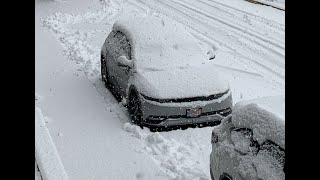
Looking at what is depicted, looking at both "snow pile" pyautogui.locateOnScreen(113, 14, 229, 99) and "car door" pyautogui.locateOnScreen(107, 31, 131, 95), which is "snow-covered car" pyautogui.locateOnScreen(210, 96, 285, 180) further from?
"car door" pyautogui.locateOnScreen(107, 31, 131, 95)

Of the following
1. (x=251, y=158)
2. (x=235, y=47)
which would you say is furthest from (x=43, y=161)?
(x=235, y=47)

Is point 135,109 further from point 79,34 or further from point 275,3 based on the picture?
point 275,3

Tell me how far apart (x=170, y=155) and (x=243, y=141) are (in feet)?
8.75

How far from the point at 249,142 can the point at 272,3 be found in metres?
18.9

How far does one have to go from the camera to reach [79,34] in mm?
17281

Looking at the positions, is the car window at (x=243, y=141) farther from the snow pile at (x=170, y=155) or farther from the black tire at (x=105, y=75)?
the black tire at (x=105, y=75)

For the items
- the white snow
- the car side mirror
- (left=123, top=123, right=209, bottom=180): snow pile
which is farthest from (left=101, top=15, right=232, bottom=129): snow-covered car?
the white snow

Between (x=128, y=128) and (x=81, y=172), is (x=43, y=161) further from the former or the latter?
(x=128, y=128)

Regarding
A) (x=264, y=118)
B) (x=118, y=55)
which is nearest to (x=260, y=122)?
(x=264, y=118)

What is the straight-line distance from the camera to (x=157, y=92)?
866 centimetres

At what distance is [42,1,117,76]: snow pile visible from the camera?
14022 millimetres

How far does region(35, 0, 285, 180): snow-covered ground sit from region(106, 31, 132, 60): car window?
1.07 m

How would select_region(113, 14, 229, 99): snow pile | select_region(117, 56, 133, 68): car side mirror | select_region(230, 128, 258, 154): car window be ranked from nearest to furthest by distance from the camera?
1. select_region(230, 128, 258, 154): car window
2. select_region(113, 14, 229, 99): snow pile
3. select_region(117, 56, 133, 68): car side mirror

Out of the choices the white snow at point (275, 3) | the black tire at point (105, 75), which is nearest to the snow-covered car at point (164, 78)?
the black tire at point (105, 75)
